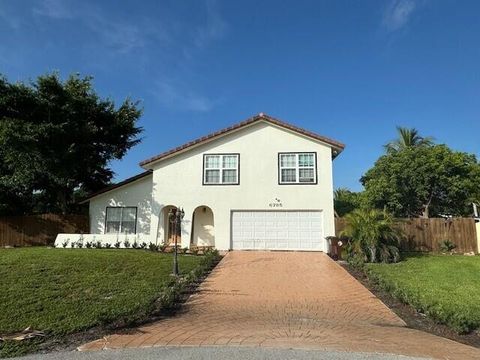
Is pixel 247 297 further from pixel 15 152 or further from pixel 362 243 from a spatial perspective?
pixel 15 152

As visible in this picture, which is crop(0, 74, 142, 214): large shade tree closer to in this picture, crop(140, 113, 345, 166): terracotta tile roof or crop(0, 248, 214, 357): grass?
crop(140, 113, 345, 166): terracotta tile roof

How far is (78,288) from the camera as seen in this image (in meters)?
10.5

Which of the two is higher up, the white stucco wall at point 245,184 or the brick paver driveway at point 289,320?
the white stucco wall at point 245,184

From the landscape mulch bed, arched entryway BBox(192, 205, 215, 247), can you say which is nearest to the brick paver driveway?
the landscape mulch bed

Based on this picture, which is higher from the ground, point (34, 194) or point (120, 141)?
point (120, 141)

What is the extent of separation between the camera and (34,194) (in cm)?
2497

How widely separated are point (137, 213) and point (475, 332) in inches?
683

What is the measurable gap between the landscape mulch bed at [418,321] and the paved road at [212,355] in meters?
2.43

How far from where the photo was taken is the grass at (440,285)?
29.1 feet

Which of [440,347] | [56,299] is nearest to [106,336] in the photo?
[56,299]

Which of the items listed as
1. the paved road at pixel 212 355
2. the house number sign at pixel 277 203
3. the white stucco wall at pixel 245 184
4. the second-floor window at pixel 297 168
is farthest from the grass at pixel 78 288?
the second-floor window at pixel 297 168

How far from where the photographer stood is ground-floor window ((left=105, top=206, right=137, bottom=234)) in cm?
2223

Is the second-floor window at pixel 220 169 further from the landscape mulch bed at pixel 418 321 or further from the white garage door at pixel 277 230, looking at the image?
the landscape mulch bed at pixel 418 321

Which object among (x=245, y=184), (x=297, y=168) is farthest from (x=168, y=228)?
(x=297, y=168)
